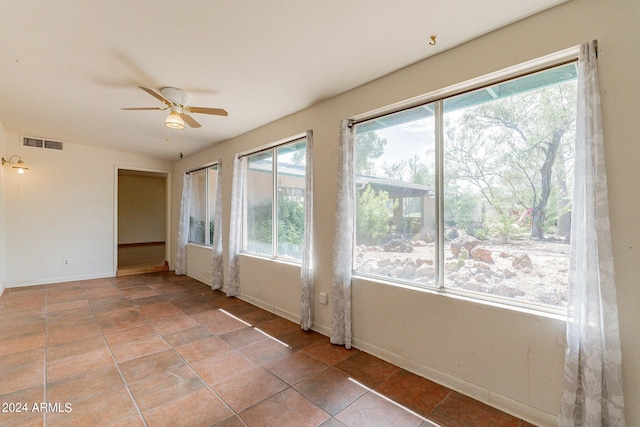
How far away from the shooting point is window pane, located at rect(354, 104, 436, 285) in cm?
240

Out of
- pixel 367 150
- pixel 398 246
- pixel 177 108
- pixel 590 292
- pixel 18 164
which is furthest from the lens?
pixel 18 164

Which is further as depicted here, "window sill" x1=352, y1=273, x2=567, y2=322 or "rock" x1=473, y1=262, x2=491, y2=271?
"rock" x1=473, y1=262, x2=491, y2=271

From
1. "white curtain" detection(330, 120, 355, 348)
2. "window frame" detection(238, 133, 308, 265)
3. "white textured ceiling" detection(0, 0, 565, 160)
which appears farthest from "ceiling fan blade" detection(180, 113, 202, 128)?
"white curtain" detection(330, 120, 355, 348)

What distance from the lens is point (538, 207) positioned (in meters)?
1.87

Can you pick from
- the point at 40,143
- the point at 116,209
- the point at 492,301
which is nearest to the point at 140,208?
the point at 116,209

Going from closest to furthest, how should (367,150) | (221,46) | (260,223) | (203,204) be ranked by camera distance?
(221,46) → (367,150) → (260,223) → (203,204)

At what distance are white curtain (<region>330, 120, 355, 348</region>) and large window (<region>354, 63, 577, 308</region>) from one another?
0.21 m

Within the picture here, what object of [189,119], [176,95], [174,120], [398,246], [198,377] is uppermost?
[176,95]

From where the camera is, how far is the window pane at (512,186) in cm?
179

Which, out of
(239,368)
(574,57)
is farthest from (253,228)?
(574,57)

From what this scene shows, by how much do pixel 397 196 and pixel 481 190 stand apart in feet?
2.34

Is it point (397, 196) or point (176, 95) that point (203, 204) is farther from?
point (397, 196)

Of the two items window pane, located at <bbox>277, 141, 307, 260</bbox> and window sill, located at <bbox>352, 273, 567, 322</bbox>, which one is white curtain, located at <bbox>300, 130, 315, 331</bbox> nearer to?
window pane, located at <bbox>277, 141, 307, 260</bbox>

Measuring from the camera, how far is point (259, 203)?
171 inches
